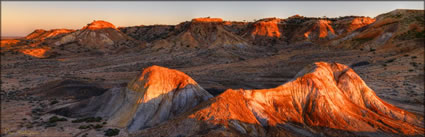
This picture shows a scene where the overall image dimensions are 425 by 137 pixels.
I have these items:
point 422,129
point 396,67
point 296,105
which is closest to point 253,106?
point 296,105

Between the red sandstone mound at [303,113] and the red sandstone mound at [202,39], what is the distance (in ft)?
200

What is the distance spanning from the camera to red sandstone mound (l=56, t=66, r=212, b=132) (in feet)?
67.6

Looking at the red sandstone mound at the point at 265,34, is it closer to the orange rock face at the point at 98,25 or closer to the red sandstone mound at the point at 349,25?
the red sandstone mound at the point at 349,25

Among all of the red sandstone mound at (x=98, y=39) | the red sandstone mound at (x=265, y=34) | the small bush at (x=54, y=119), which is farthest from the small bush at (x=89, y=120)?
the red sandstone mound at (x=265, y=34)

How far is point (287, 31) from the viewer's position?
355 feet

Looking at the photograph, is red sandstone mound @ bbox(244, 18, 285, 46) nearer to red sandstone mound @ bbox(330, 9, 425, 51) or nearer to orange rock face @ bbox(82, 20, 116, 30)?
red sandstone mound @ bbox(330, 9, 425, 51)

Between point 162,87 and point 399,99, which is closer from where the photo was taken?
point 162,87

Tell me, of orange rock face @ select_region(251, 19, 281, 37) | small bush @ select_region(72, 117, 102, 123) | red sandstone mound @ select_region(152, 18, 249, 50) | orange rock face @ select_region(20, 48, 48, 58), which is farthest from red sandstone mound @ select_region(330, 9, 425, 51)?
orange rock face @ select_region(20, 48, 48, 58)

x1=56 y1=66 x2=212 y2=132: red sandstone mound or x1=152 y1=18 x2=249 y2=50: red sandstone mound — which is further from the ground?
x1=152 y1=18 x2=249 y2=50: red sandstone mound

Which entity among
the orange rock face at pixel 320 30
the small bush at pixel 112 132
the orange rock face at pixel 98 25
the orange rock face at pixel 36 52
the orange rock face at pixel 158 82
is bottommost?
the small bush at pixel 112 132

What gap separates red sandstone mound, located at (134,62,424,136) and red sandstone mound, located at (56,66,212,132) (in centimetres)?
219

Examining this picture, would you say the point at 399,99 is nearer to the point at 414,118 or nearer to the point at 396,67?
the point at 414,118

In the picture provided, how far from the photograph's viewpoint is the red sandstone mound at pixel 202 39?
83250mm

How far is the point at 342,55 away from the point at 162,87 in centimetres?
4695
